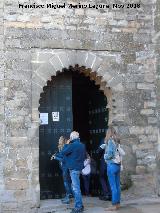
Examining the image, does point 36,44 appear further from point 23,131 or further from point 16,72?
point 23,131

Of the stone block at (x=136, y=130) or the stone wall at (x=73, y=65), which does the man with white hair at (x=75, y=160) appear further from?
the stone block at (x=136, y=130)

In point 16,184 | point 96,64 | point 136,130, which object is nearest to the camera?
point 16,184

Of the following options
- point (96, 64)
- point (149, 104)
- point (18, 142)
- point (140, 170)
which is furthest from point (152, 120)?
point (18, 142)

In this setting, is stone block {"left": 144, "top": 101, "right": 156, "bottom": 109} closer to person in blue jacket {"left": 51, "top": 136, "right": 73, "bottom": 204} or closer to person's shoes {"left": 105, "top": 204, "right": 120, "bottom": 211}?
person in blue jacket {"left": 51, "top": 136, "right": 73, "bottom": 204}

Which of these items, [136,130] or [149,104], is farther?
[149,104]

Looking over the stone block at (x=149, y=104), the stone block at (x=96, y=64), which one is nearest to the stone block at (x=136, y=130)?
the stone block at (x=149, y=104)

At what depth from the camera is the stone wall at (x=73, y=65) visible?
353 inches

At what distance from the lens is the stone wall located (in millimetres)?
8962

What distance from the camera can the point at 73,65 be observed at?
31.1ft

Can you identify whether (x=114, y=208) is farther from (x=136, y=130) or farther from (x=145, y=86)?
(x=145, y=86)

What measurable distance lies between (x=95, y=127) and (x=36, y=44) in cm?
237

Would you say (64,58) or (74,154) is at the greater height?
(64,58)

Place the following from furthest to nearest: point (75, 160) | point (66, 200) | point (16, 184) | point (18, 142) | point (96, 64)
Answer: point (96, 64) → point (66, 200) → point (18, 142) → point (16, 184) → point (75, 160)

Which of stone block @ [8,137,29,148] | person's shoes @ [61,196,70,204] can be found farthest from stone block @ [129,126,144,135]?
stone block @ [8,137,29,148]
